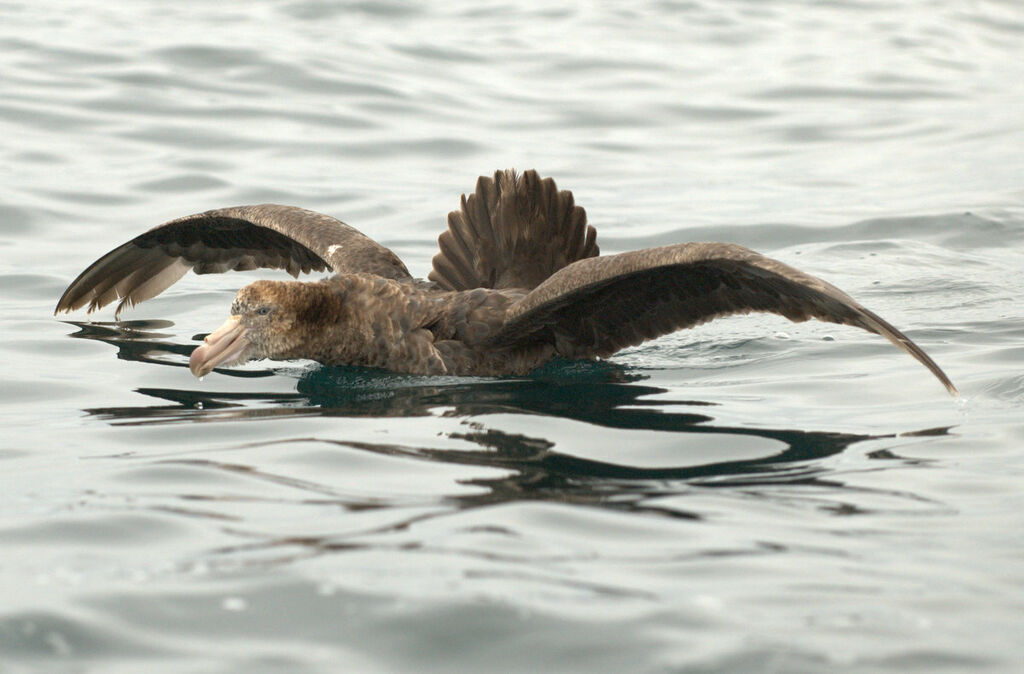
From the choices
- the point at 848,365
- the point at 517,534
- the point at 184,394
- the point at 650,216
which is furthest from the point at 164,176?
the point at 517,534

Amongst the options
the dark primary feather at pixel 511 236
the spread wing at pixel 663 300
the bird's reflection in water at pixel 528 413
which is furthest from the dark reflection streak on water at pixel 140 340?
the spread wing at pixel 663 300

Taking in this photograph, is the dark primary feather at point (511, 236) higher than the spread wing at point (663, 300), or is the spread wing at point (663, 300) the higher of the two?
the dark primary feather at point (511, 236)

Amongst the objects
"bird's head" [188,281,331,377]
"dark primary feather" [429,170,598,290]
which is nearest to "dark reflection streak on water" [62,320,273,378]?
"bird's head" [188,281,331,377]

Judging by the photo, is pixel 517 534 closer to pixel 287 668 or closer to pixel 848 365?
pixel 287 668

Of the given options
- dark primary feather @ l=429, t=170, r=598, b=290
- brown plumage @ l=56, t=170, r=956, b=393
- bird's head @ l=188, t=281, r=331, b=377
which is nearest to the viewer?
brown plumage @ l=56, t=170, r=956, b=393

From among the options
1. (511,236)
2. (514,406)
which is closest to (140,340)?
(511,236)

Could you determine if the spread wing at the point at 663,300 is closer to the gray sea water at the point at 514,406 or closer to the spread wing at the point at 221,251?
the gray sea water at the point at 514,406

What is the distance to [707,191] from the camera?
45.5 feet

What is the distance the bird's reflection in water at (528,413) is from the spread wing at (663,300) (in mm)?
250

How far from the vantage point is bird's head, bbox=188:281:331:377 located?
790 cm

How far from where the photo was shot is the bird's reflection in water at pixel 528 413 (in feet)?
19.0

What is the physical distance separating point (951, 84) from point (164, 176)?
9196 millimetres

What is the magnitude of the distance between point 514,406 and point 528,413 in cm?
19

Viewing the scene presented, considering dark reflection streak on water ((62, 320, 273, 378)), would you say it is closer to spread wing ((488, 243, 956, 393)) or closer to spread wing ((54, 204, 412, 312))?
spread wing ((54, 204, 412, 312))
